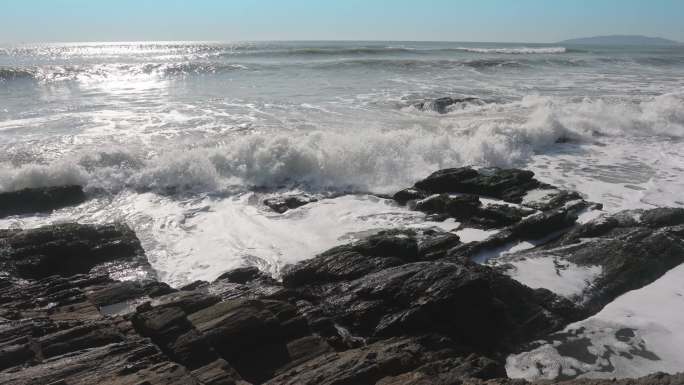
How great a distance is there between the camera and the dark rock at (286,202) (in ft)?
36.7

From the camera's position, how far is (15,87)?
30328mm

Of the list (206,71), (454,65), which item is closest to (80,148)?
(206,71)

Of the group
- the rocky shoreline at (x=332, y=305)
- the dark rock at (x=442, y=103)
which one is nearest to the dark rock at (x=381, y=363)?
the rocky shoreline at (x=332, y=305)

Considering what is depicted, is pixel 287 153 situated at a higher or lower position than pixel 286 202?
higher

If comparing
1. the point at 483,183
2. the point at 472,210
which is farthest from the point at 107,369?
the point at 483,183

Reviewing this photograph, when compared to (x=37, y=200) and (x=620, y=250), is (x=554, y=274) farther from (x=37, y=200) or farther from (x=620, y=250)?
(x=37, y=200)

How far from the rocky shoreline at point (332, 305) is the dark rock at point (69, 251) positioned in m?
0.02

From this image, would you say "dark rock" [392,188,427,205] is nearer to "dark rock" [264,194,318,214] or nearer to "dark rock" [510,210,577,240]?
"dark rock" [264,194,318,214]

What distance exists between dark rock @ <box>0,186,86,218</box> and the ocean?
15.1 inches

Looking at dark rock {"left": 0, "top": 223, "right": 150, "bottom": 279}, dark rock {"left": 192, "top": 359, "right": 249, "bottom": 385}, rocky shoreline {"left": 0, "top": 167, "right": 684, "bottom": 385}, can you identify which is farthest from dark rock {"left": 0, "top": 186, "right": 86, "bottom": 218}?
dark rock {"left": 192, "top": 359, "right": 249, "bottom": 385}

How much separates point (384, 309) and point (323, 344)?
98cm

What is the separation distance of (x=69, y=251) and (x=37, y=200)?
4.03m

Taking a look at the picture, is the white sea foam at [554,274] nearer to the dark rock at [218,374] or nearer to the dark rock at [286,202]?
the dark rock at [218,374]

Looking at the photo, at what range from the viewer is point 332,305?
21.3 feet
